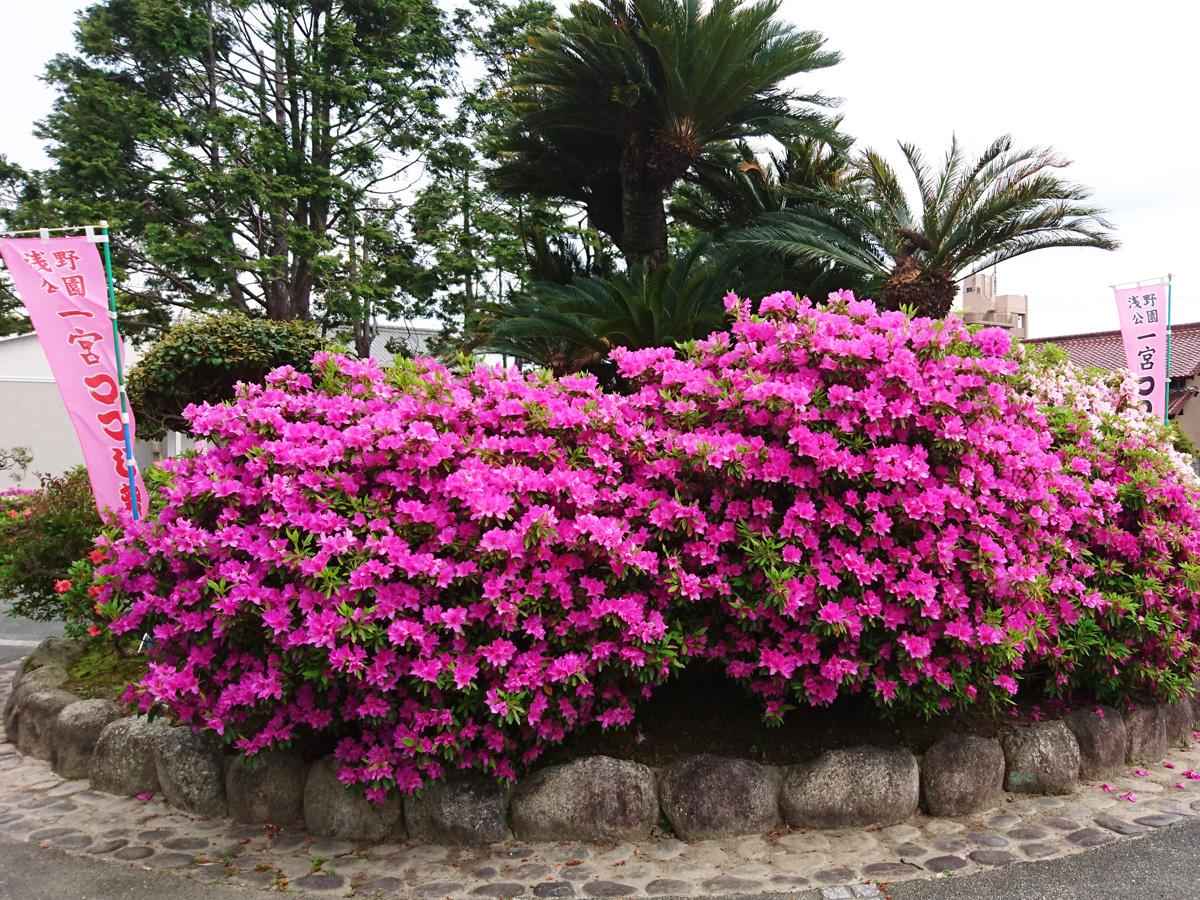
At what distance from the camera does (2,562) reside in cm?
596

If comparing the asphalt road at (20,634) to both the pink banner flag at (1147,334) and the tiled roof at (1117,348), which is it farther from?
the tiled roof at (1117,348)

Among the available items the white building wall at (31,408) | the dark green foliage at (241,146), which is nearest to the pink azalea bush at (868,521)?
the dark green foliage at (241,146)

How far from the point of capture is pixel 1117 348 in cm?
2428

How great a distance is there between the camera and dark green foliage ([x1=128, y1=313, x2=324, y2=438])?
25.7ft

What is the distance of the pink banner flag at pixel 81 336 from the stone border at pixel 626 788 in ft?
6.20

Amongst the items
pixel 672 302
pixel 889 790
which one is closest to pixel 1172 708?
pixel 889 790

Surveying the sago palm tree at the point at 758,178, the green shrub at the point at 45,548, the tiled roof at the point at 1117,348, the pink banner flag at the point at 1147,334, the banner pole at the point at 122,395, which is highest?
the sago palm tree at the point at 758,178

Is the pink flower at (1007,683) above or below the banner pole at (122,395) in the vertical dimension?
below

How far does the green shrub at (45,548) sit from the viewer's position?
5.76 meters

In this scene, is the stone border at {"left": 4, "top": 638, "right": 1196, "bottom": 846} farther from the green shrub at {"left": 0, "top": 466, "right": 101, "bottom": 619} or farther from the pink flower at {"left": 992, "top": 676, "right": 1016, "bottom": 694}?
the green shrub at {"left": 0, "top": 466, "right": 101, "bottom": 619}

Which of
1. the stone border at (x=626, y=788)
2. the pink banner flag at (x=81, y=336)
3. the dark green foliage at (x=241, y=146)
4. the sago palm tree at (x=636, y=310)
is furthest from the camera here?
the dark green foliage at (x=241, y=146)

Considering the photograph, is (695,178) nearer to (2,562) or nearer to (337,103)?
(337,103)

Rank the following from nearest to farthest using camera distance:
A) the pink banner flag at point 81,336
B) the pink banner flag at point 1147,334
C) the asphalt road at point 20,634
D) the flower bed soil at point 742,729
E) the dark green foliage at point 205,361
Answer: the flower bed soil at point 742,729
the pink banner flag at point 81,336
the asphalt road at point 20,634
the dark green foliage at point 205,361
the pink banner flag at point 1147,334

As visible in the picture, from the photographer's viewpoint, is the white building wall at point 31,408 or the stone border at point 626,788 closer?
the stone border at point 626,788
